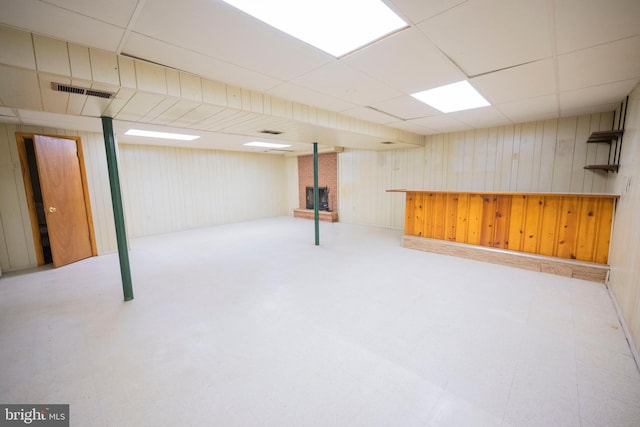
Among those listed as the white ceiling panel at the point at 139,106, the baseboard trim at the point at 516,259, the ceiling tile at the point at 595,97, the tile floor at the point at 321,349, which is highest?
the ceiling tile at the point at 595,97

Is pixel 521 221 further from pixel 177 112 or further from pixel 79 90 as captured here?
pixel 79 90

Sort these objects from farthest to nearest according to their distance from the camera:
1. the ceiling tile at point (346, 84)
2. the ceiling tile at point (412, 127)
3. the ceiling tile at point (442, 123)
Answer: the ceiling tile at point (412, 127) → the ceiling tile at point (442, 123) → the ceiling tile at point (346, 84)

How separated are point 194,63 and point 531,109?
4.58 metres

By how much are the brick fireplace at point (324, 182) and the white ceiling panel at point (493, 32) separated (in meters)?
6.09

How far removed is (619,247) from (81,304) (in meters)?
6.16

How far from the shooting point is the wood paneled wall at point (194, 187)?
21.2 ft

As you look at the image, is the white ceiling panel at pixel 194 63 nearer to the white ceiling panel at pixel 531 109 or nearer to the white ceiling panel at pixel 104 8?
the white ceiling panel at pixel 104 8

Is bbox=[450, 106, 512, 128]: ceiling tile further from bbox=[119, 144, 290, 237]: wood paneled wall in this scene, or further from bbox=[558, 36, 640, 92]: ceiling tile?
bbox=[119, 144, 290, 237]: wood paneled wall

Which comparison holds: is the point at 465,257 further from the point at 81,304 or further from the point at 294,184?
the point at 294,184

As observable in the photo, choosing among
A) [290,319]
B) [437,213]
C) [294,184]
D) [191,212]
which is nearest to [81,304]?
[290,319]

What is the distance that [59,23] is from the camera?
5.33ft

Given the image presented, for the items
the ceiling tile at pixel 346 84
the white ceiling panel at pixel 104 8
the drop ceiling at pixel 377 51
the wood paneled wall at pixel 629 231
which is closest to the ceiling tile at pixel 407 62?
the drop ceiling at pixel 377 51

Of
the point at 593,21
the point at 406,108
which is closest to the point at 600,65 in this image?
the point at 593,21

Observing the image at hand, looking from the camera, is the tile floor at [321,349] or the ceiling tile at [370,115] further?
the ceiling tile at [370,115]
